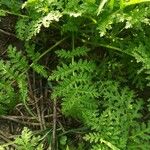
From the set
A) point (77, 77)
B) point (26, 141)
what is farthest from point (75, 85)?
point (26, 141)

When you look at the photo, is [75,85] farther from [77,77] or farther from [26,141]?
[26,141]

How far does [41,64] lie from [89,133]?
0.66m

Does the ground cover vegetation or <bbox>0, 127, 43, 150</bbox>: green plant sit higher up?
the ground cover vegetation

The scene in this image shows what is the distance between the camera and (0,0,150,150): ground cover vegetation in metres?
2.33

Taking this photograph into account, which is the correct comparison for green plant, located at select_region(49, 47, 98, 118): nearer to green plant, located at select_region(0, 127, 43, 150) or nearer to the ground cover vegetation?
the ground cover vegetation

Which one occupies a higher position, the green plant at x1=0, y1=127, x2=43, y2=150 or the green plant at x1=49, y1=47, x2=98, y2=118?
the green plant at x1=49, y1=47, x2=98, y2=118

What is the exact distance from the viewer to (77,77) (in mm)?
2418

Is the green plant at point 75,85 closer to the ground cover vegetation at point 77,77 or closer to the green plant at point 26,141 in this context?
the ground cover vegetation at point 77,77

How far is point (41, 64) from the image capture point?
107 inches

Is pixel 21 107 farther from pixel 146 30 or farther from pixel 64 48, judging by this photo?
pixel 146 30

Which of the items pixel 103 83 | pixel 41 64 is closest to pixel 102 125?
pixel 103 83

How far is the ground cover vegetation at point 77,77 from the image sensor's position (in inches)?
91.8

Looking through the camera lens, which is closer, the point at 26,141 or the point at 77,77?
the point at 26,141

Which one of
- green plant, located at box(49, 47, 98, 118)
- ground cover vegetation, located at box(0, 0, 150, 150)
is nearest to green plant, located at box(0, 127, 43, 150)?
ground cover vegetation, located at box(0, 0, 150, 150)
